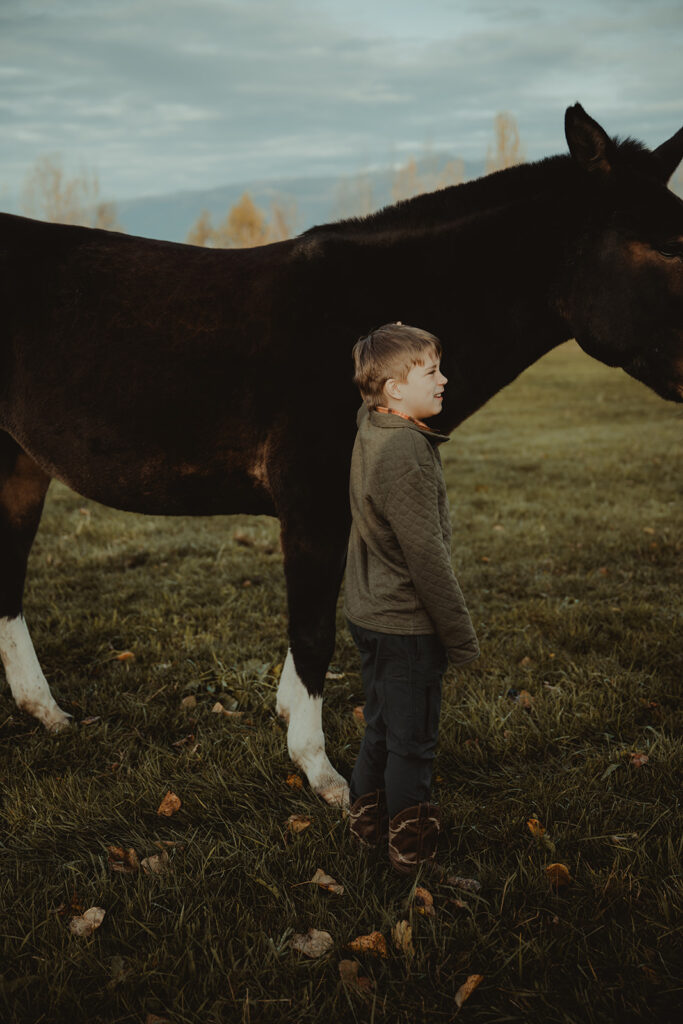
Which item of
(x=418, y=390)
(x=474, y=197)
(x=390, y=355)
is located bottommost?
(x=418, y=390)

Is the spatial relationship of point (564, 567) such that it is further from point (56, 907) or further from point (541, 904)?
point (56, 907)

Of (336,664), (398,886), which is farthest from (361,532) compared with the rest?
(336,664)

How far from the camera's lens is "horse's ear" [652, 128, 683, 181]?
9.32 feet

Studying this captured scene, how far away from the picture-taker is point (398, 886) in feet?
8.07

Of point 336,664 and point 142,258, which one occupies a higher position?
point 142,258

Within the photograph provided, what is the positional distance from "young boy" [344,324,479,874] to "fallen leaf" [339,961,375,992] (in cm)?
44

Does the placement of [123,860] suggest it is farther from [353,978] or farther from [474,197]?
[474,197]

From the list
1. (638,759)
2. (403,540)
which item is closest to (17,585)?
(403,540)

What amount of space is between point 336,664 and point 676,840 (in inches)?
86.6

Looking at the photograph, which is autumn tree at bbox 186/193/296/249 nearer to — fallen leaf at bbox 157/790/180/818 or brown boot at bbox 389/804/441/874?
fallen leaf at bbox 157/790/180/818

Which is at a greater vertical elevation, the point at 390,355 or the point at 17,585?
the point at 390,355

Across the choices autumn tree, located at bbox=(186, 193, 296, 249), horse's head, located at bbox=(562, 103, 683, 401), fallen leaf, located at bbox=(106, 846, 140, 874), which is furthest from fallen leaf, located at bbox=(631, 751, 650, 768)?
autumn tree, located at bbox=(186, 193, 296, 249)

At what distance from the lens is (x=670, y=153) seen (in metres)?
2.88

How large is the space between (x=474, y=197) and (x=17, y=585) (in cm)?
293
